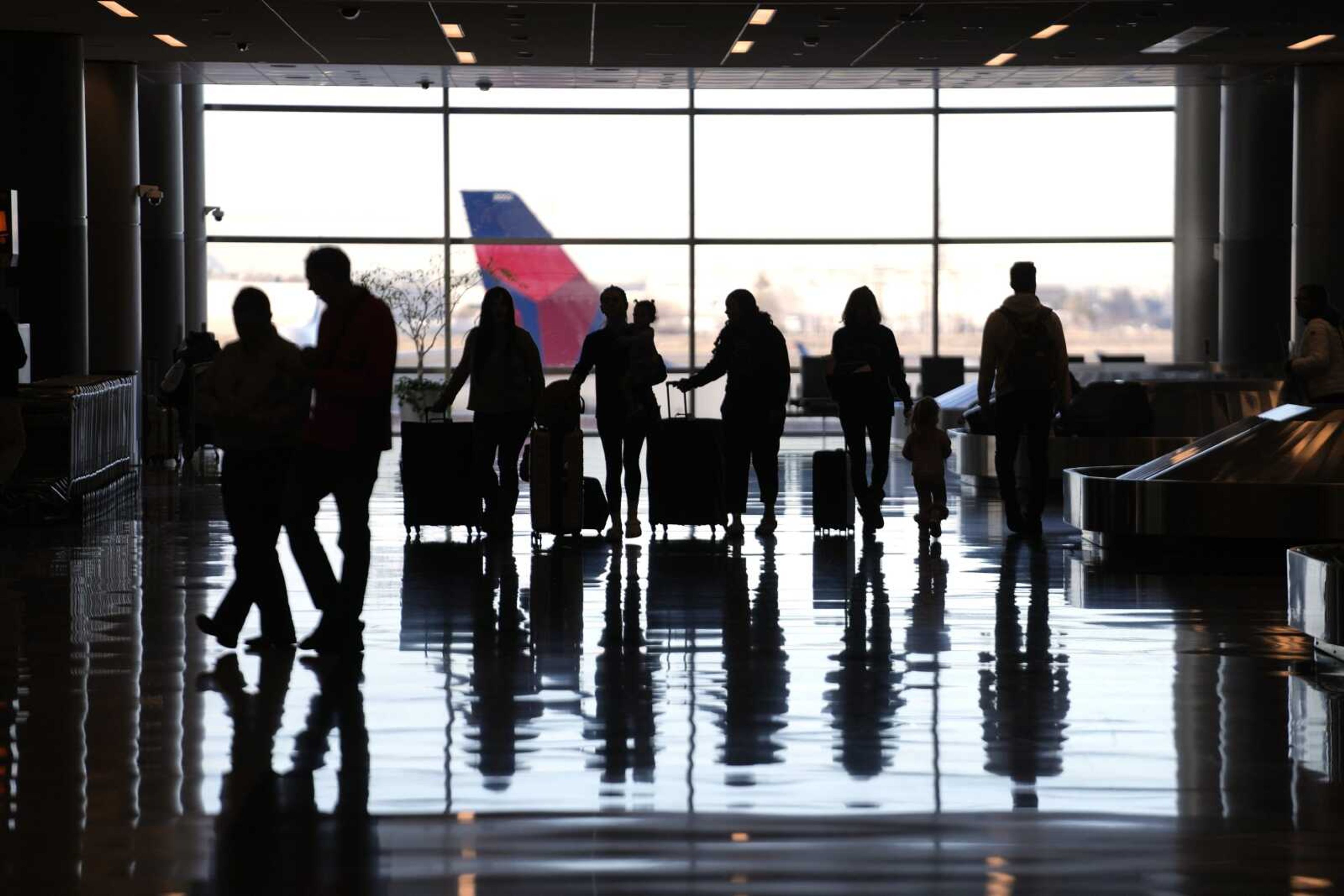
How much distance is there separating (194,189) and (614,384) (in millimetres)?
14079

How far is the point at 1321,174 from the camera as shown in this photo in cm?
1867

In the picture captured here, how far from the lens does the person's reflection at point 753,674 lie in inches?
207

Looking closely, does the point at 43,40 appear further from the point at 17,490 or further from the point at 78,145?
the point at 17,490

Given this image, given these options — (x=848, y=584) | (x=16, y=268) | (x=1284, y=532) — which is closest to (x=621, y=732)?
(x=848, y=584)

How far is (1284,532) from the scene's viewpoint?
372 inches

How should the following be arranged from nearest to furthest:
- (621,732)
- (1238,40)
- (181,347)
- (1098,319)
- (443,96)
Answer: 1. (621,732)
2. (1238,40)
3. (181,347)
4. (443,96)
5. (1098,319)

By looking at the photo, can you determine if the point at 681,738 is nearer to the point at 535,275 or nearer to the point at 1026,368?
the point at 1026,368

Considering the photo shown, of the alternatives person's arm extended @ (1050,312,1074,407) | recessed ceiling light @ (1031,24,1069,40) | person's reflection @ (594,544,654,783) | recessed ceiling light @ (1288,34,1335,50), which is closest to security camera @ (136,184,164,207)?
recessed ceiling light @ (1031,24,1069,40)

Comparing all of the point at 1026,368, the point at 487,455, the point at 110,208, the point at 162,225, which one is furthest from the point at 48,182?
the point at 1026,368

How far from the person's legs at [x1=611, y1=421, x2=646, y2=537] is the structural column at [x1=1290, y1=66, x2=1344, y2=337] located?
1033cm

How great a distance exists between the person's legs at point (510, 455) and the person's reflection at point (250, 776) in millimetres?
3486

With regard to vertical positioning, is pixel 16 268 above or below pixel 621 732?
above

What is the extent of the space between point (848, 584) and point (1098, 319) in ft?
57.9

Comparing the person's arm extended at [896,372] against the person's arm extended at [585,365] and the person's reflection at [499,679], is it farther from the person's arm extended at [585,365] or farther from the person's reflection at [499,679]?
the person's reflection at [499,679]
